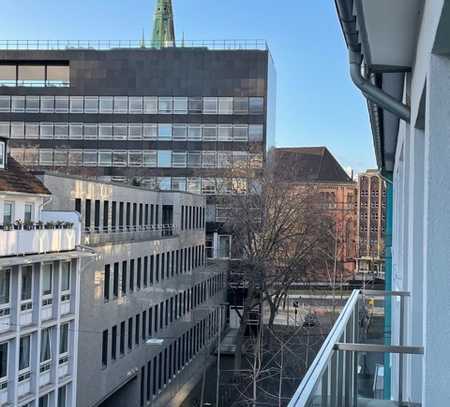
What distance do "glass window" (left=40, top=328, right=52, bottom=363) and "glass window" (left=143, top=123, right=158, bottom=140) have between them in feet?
119

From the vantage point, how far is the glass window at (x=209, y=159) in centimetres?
5284

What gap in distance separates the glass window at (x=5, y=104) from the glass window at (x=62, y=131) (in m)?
4.50

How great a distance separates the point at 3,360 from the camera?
16.5 m

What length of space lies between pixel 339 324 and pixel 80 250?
56.9 ft

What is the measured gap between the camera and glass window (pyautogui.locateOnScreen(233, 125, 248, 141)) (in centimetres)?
5253

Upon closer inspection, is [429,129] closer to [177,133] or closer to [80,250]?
[80,250]

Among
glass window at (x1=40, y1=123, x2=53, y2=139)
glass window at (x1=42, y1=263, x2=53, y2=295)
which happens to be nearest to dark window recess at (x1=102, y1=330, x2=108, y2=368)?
glass window at (x1=42, y1=263, x2=53, y2=295)

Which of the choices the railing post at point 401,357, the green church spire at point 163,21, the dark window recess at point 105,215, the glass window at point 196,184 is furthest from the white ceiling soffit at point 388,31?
the green church spire at point 163,21

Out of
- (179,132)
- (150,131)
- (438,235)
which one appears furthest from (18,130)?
(438,235)

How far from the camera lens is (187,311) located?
35.2 meters

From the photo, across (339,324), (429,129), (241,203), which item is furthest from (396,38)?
(241,203)

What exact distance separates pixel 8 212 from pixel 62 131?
120ft

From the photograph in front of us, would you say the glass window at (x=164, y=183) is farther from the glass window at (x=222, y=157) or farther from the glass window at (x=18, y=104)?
the glass window at (x=18, y=104)

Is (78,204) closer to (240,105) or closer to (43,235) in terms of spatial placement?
(43,235)
